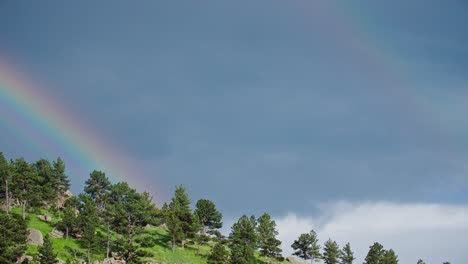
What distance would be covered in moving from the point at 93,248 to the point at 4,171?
113 ft

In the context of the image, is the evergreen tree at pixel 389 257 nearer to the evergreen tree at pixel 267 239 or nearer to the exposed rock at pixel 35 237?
the evergreen tree at pixel 267 239

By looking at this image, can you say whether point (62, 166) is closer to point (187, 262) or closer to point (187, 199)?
point (187, 199)

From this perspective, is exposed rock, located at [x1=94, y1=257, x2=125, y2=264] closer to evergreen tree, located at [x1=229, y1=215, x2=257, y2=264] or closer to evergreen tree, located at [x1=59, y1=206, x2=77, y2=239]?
evergreen tree, located at [x1=59, y1=206, x2=77, y2=239]

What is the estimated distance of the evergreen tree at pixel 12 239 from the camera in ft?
290

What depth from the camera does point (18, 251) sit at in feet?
302

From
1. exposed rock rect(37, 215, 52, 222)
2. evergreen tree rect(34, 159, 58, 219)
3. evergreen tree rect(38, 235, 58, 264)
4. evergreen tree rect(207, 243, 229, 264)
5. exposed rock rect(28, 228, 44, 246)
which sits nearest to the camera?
evergreen tree rect(38, 235, 58, 264)

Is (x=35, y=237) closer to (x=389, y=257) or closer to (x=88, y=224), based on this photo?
(x=88, y=224)

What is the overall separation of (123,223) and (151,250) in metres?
10.2

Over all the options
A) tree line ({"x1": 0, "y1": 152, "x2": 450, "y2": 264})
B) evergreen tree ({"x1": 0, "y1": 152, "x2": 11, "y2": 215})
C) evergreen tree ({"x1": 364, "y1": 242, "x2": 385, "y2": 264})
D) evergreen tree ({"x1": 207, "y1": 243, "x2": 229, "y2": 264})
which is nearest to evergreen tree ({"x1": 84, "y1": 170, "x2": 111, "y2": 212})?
tree line ({"x1": 0, "y1": 152, "x2": 450, "y2": 264})

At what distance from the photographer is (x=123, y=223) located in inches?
4830

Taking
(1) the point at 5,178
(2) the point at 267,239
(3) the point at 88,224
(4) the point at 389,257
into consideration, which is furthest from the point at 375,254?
(1) the point at 5,178

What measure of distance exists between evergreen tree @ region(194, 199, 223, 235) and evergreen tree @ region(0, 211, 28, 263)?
181ft

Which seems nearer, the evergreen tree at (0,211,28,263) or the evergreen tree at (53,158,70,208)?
the evergreen tree at (0,211,28,263)

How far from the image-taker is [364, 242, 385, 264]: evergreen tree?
142875mm
